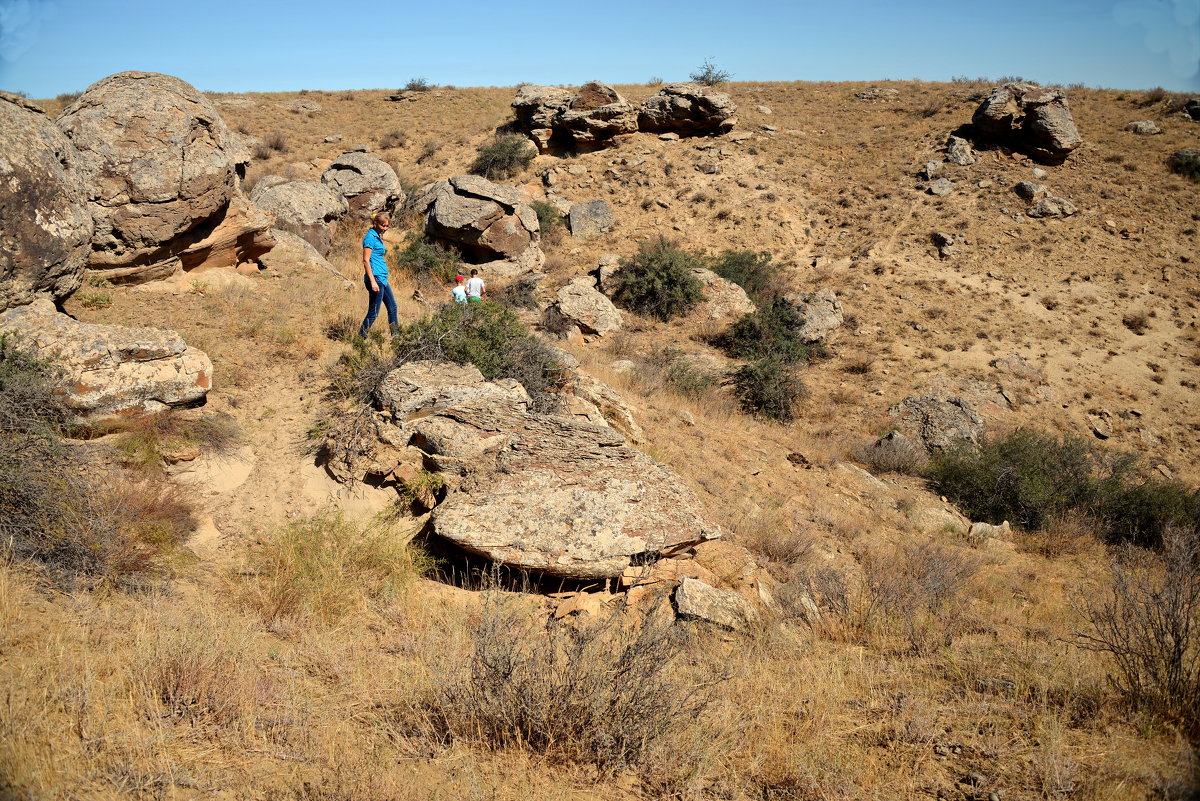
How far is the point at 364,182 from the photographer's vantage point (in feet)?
56.1

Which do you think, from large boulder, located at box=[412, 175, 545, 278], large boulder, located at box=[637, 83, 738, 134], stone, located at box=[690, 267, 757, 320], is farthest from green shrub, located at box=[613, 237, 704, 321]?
large boulder, located at box=[637, 83, 738, 134]

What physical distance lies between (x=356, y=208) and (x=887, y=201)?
16.6 meters

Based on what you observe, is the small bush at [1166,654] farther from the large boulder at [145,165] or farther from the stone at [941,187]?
the stone at [941,187]

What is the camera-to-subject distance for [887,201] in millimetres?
20844

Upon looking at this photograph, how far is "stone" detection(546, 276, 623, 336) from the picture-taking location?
15.0 m

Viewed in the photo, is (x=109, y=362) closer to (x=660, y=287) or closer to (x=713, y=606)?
(x=713, y=606)

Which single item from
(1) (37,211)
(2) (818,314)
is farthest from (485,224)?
(1) (37,211)

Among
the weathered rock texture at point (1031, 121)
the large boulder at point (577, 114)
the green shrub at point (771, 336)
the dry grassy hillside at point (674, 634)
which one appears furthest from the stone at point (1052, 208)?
the large boulder at point (577, 114)

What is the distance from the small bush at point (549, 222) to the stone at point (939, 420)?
1151 centimetres

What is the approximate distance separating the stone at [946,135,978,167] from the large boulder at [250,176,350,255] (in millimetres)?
19736

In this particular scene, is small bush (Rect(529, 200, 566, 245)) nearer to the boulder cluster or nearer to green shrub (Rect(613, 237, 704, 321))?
green shrub (Rect(613, 237, 704, 321))

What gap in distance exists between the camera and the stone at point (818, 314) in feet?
52.4

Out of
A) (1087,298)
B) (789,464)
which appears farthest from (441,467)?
(1087,298)

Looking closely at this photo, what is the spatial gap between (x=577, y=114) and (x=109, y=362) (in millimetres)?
20598
